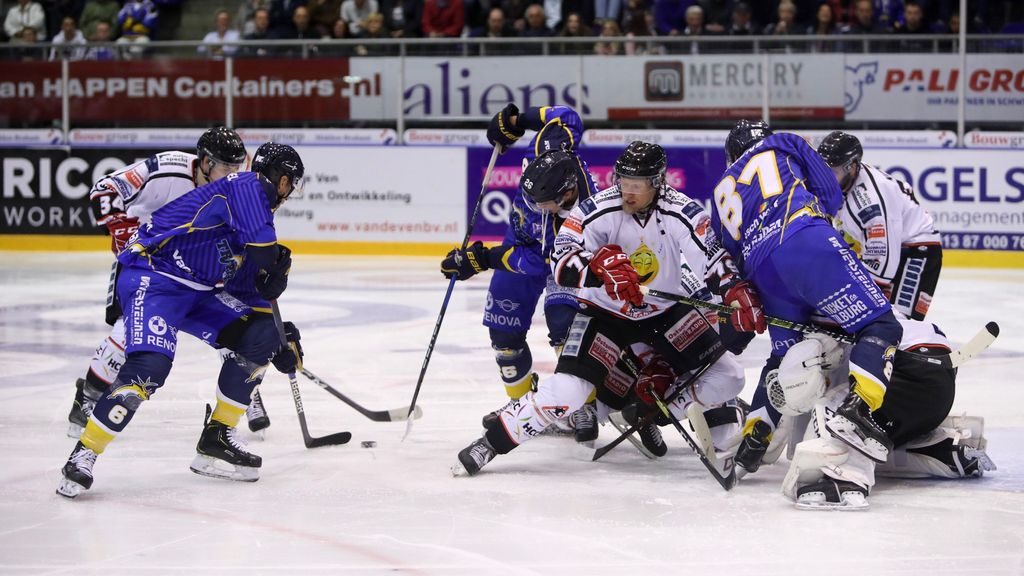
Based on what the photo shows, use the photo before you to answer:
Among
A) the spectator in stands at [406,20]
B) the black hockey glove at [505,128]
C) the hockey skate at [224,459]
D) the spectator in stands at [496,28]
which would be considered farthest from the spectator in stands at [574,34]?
the hockey skate at [224,459]

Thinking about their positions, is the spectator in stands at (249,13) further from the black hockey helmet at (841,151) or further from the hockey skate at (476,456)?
the hockey skate at (476,456)

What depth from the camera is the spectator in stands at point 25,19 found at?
13.2 metres

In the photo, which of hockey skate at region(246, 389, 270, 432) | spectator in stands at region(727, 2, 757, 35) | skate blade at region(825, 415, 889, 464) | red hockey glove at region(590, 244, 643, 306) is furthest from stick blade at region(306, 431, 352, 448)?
spectator in stands at region(727, 2, 757, 35)

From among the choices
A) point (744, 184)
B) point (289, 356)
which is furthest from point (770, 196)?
point (289, 356)

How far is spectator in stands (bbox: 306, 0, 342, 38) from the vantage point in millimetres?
12438

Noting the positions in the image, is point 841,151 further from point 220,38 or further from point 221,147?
point 220,38

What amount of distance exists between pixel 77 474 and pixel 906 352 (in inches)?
102

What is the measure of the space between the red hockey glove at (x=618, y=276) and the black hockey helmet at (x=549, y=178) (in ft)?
1.56

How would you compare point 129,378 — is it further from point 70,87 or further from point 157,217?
point 70,87

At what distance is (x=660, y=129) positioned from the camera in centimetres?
1112

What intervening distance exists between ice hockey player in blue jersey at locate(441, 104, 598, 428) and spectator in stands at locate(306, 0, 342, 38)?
7.18 meters

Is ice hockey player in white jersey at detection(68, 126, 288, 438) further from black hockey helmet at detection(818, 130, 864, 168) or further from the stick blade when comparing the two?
black hockey helmet at detection(818, 130, 864, 168)

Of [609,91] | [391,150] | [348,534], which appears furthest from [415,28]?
[348,534]

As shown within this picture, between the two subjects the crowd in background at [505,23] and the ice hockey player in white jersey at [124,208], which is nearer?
the ice hockey player in white jersey at [124,208]
